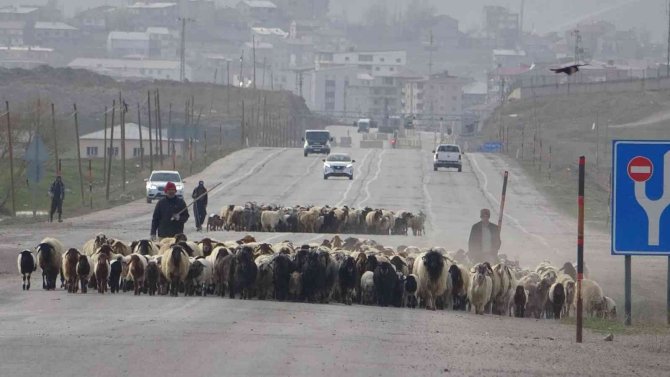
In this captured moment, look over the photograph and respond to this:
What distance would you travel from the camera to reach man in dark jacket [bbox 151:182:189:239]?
90.5ft

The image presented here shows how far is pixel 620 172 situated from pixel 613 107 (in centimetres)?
10083

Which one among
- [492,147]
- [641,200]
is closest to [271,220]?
[641,200]

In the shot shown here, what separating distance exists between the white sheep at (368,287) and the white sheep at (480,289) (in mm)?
1588

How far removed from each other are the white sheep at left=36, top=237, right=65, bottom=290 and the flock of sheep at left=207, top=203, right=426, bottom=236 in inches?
791

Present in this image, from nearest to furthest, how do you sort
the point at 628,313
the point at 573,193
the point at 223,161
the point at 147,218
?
the point at 628,313 < the point at 147,218 < the point at 573,193 < the point at 223,161

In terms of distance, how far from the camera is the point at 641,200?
20.1 metres

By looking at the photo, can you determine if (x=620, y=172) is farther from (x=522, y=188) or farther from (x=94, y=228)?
(x=522, y=188)

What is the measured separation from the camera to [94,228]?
145 feet

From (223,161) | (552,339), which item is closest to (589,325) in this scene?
(552,339)

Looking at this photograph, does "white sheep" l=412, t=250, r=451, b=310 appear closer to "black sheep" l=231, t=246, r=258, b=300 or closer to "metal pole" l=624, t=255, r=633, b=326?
"black sheep" l=231, t=246, r=258, b=300

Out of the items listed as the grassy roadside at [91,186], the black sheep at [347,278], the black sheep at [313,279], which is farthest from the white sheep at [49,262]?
the grassy roadside at [91,186]

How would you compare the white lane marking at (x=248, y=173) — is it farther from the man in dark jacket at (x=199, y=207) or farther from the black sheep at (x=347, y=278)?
the black sheep at (x=347, y=278)

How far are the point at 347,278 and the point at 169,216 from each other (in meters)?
4.54

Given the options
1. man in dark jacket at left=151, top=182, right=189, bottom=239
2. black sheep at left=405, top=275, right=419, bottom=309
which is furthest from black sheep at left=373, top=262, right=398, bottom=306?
man in dark jacket at left=151, top=182, right=189, bottom=239
